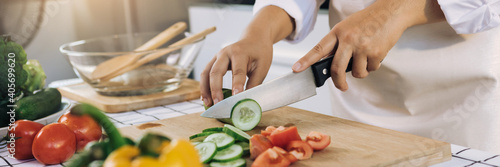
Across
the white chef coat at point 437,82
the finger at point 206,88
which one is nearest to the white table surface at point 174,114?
the finger at point 206,88

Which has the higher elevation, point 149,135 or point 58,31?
point 149,135

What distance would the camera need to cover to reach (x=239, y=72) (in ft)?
4.08

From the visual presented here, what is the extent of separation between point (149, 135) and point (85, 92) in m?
1.40

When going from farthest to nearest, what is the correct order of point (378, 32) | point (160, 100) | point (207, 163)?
point (160, 100) < point (378, 32) < point (207, 163)

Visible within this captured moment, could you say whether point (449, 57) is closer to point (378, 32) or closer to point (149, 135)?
point (378, 32)

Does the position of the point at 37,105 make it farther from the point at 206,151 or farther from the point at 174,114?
the point at 206,151

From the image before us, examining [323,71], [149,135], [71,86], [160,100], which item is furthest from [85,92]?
[149,135]

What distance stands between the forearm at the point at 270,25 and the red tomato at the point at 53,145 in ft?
1.79

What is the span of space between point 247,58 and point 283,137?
395 mm

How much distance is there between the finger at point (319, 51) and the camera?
1082mm

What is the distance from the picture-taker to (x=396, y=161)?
90 cm

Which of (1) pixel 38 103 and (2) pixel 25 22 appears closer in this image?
(1) pixel 38 103

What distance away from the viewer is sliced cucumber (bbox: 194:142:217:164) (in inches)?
33.6

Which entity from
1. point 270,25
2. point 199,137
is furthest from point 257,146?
point 270,25
